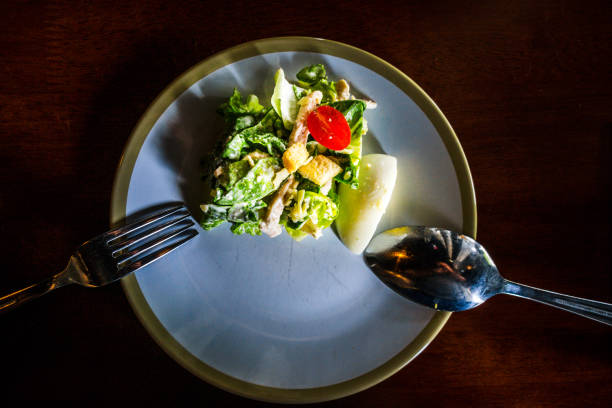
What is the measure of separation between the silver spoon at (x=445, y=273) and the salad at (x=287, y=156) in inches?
15.7

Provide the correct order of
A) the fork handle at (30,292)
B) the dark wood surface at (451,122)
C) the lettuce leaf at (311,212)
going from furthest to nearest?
the dark wood surface at (451,122), the lettuce leaf at (311,212), the fork handle at (30,292)

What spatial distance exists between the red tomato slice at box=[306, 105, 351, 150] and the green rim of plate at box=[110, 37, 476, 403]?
0.35 meters

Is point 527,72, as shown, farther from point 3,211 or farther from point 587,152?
point 3,211

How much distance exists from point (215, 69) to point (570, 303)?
6.53ft

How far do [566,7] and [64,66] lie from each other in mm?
2690

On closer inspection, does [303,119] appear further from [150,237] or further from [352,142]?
[150,237]

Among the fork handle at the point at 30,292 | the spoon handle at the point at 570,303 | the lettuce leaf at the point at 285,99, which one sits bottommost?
the spoon handle at the point at 570,303

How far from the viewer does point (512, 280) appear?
1958mm

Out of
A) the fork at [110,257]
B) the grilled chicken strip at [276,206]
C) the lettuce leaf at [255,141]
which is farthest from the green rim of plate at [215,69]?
the grilled chicken strip at [276,206]

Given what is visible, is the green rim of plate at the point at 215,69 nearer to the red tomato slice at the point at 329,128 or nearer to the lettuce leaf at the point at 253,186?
the red tomato slice at the point at 329,128

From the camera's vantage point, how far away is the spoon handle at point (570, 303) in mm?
1694

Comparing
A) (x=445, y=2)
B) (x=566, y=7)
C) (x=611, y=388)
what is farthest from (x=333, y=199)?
(x=611, y=388)

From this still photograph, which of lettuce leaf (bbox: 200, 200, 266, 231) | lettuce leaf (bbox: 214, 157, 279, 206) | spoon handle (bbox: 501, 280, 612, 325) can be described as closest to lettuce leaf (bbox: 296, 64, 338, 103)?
lettuce leaf (bbox: 214, 157, 279, 206)

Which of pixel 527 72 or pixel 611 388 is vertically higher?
pixel 527 72
